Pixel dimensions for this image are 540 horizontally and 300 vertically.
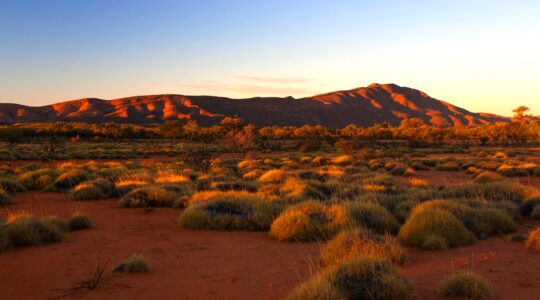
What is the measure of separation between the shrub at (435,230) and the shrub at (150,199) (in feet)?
24.6

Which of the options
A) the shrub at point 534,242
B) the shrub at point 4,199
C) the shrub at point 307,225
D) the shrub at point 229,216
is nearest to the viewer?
the shrub at point 534,242

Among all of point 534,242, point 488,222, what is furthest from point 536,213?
point 534,242

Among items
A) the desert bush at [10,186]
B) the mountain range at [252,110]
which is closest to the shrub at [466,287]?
the desert bush at [10,186]

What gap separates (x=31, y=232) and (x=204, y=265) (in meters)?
3.76

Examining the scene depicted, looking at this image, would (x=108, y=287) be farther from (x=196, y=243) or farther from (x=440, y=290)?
(x=440, y=290)

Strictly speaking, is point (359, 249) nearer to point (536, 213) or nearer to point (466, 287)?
point (466, 287)

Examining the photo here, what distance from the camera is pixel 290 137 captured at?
82062 millimetres

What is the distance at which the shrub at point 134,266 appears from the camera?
669 centimetres

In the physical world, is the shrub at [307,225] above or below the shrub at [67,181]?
above

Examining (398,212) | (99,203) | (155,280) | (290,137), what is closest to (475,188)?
(398,212)

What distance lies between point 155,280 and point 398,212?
635cm

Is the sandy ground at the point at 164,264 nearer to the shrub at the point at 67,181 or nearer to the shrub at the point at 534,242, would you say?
the shrub at the point at 534,242

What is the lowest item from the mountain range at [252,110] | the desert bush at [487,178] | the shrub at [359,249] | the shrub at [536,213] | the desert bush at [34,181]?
the desert bush at [34,181]

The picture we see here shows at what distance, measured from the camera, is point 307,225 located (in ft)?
29.7
